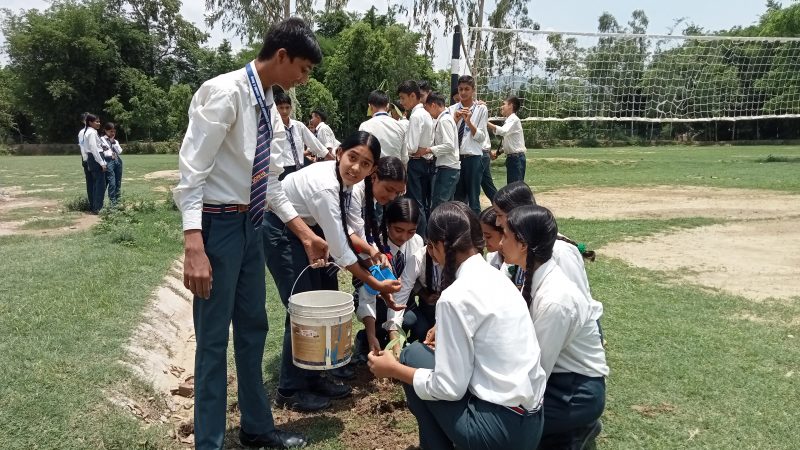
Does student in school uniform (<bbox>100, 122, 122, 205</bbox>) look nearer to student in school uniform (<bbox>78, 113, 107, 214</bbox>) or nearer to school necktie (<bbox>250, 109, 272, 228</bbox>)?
student in school uniform (<bbox>78, 113, 107, 214</bbox>)

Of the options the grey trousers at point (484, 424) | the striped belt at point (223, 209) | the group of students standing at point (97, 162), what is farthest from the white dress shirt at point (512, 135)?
the grey trousers at point (484, 424)

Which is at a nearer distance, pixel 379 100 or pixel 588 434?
pixel 588 434

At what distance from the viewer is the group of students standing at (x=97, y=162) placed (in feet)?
36.5

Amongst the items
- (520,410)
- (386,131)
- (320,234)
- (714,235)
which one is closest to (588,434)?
(520,410)

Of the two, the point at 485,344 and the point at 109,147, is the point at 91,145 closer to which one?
the point at 109,147

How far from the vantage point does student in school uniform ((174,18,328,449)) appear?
262cm

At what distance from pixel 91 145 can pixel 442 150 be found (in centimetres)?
702

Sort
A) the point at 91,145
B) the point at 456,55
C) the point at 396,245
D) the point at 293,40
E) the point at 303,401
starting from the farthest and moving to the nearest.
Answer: the point at 91,145
the point at 456,55
the point at 396,245
the point at 303,401
the point at 293,40

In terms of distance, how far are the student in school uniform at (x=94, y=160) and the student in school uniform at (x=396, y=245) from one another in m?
8.56

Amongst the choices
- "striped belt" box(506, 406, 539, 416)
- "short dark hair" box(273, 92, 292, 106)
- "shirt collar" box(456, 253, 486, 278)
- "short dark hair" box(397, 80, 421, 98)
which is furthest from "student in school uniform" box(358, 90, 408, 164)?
"striped belt" box(506, 406, 539, 416)

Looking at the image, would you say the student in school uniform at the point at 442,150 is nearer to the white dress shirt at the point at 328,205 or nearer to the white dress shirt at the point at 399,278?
the white dress shirt at the point at 399,278

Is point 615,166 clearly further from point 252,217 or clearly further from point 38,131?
point 38,131

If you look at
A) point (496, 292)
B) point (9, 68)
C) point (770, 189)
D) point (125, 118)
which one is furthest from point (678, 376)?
point (9, 68)

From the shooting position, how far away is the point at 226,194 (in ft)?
9.09
